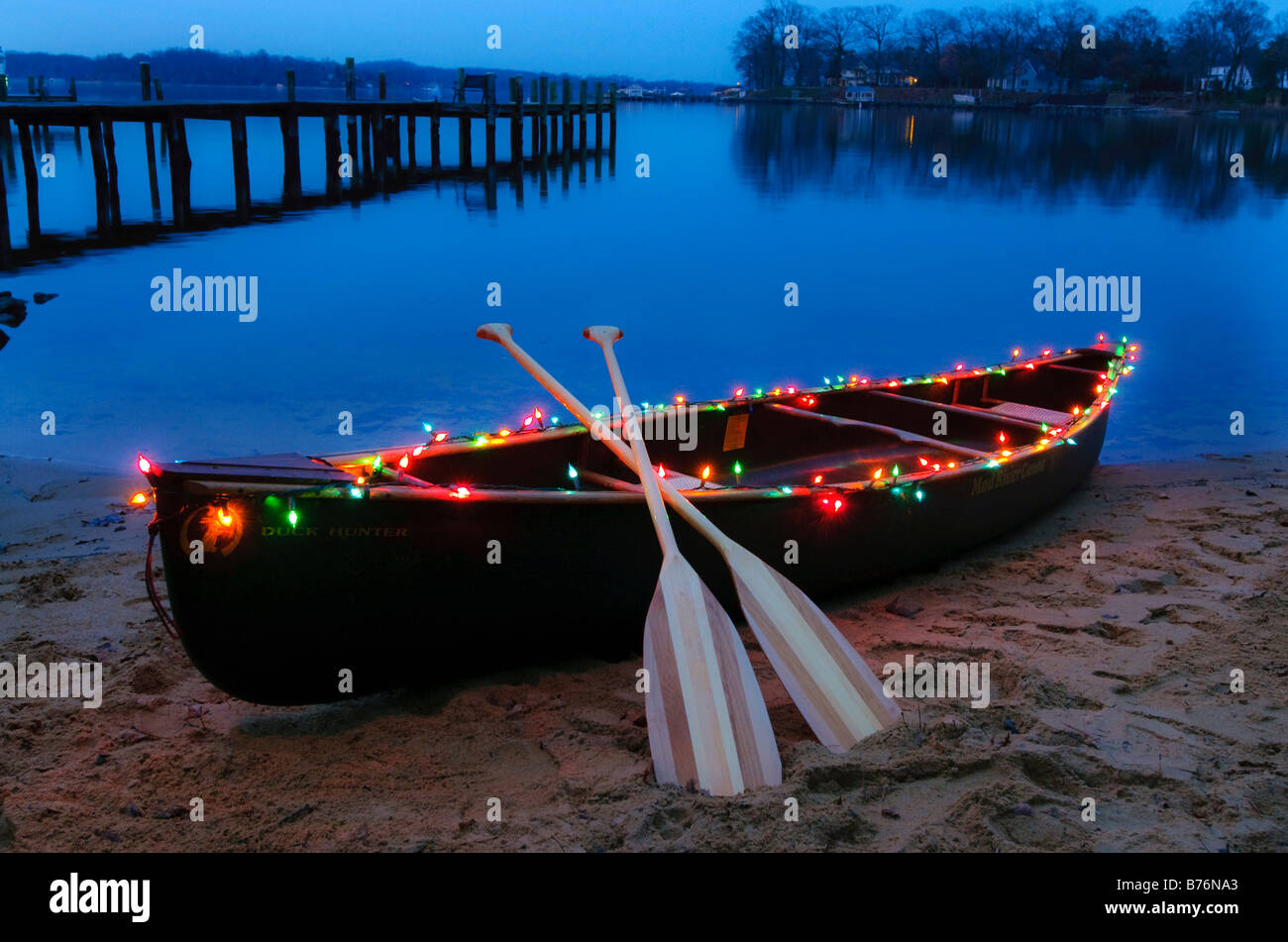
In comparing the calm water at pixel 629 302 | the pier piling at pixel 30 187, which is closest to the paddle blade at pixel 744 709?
the calm water at pixel 629 302

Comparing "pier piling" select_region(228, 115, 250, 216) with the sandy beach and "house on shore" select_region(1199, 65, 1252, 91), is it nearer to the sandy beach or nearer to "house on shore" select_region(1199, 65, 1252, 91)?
the sandy beach

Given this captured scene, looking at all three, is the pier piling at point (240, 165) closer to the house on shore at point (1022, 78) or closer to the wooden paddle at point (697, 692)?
the wooden paddle at point (697, 692)

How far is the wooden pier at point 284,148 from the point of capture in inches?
726

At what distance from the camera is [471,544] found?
3590 mm

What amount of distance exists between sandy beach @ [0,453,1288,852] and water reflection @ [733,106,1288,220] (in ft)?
67.3

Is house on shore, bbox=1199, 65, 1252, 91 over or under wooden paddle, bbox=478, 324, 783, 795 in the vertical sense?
over

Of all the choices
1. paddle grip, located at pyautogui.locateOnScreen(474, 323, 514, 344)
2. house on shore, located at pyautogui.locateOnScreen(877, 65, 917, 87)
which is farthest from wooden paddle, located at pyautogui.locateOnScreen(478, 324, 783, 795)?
house on shore, located at pyautogui.locateOnScreen(877, 65, 917, 87)

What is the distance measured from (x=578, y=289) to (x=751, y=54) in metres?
103

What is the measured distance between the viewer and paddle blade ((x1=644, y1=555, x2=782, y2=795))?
3.16 meters

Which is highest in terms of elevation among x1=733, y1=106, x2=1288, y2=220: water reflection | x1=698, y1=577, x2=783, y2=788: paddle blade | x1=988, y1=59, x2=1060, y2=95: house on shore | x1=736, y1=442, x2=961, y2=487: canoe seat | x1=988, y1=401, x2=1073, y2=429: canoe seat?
x1=988, y1=59, x2=1060, y2=95: house on shore

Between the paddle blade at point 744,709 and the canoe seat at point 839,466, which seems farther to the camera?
the canoe seat at point 839,466

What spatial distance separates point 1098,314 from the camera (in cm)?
1384

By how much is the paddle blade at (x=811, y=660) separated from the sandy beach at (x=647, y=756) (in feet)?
0.34

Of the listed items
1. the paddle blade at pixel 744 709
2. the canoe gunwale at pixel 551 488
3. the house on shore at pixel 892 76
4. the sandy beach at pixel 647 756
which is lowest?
the sandy beach at pixel 647 756
